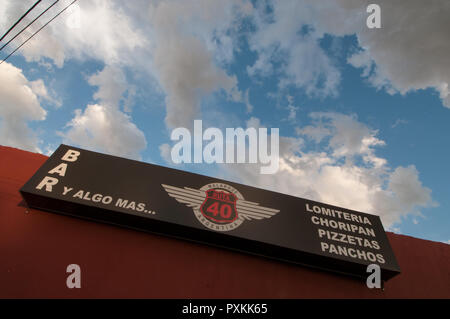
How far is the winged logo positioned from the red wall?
0.84 m

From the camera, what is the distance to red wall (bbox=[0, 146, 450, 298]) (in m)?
6.45

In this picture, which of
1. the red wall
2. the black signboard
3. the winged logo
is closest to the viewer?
the red wall

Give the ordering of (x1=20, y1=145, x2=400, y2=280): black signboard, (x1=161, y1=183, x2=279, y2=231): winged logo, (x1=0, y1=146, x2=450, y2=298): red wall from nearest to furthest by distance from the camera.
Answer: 1. (x1=0, y1=146, x2=450, y2=298): red wall
2. (x1=20, y1=145, x2=400, y2=280): black signboard
3. (x1=161, y1=183, x2=279, y2=231): winged logo

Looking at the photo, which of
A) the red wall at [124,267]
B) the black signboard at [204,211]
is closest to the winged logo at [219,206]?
the black signboard at [204,211]

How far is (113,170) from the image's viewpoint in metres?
8.05

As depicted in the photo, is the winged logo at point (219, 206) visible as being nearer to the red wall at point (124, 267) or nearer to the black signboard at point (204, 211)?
the black signboard at point (204, 211)

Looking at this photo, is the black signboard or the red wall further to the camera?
the black signboard

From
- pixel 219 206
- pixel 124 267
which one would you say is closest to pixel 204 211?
pixel 219 206

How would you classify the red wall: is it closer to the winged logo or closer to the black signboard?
the black signboard

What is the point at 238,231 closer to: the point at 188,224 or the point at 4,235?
the point at 188,224

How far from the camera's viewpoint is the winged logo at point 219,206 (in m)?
7.47

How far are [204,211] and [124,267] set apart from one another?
2405mm

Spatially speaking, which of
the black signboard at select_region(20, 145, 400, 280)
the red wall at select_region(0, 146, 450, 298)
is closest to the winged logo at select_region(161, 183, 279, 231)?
the black signboard at select_region(20, 145, 400, 280)
